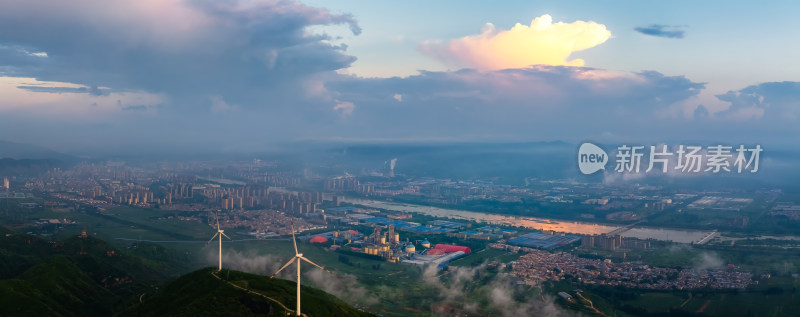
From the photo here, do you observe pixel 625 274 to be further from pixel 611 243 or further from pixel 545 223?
pixel 545 223

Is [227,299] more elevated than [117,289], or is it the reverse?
[227,299]

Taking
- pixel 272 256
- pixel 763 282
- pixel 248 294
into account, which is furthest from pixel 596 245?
pixel 248 294

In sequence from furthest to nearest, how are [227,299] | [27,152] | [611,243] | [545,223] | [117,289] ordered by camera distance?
[27,152] < [545,223] < [611,243] < [117,289] < [227,299]

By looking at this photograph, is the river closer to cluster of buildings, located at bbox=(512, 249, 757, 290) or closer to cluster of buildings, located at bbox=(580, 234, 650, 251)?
cluster of buildings, located at bbox=(580, 234, 650, 251)

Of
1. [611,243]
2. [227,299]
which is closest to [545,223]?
[611,243]

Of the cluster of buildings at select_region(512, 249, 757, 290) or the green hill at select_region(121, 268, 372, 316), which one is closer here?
the green hill at select_region(121, 268, 372, 316)

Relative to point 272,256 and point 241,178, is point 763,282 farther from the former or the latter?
point 241,178

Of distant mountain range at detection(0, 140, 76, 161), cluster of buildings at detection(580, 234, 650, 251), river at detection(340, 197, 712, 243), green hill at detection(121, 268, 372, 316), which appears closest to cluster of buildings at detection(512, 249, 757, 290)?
cluster of buildings at detection(580, 234, 650, 251)
